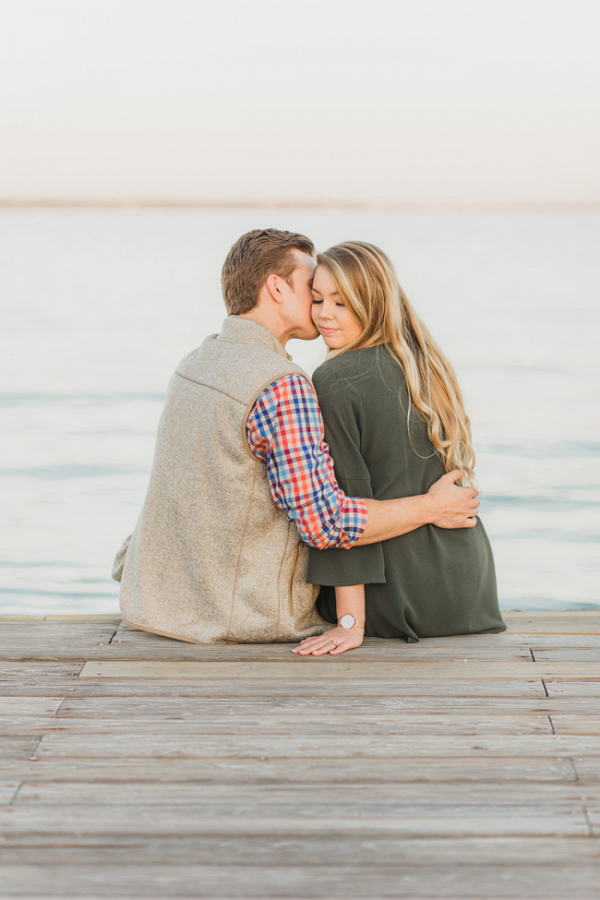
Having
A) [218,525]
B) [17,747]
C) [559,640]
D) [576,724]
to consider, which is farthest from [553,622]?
[17,747]

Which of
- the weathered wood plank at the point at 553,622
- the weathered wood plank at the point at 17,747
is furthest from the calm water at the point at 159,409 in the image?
the weathered wood plank at the point at 17,747

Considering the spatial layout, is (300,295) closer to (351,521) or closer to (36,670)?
(351,521)

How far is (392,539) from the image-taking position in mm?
2623

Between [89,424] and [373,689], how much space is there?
27.2 feet

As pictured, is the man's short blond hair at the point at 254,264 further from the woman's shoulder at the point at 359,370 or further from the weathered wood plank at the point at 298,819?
the weathered wood plank at the point at 298,819

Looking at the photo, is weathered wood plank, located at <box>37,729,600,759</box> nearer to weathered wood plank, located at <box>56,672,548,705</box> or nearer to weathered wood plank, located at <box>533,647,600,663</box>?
weathered wood plank, located at <box>56,672,548,705</box>

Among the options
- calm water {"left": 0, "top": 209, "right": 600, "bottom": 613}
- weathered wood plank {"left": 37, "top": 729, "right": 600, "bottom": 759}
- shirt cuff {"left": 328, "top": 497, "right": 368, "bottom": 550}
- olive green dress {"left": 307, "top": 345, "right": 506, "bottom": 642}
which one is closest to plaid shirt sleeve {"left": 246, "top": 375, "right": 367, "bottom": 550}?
shirt cuff {"left": 328, "top": 497, "right": 368, "bottom": 550}

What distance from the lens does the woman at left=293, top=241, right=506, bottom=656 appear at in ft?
8.45

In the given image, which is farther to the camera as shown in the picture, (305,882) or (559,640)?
(559,640)

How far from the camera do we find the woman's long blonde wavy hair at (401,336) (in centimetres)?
263

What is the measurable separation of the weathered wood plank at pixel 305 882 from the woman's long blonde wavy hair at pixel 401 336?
4.34 feet

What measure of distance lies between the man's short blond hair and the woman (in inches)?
4.1

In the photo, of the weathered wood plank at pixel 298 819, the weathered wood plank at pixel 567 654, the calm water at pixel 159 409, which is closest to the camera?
the weathered wood plank at pixel 298 819

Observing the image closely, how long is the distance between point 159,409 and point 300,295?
870cm
